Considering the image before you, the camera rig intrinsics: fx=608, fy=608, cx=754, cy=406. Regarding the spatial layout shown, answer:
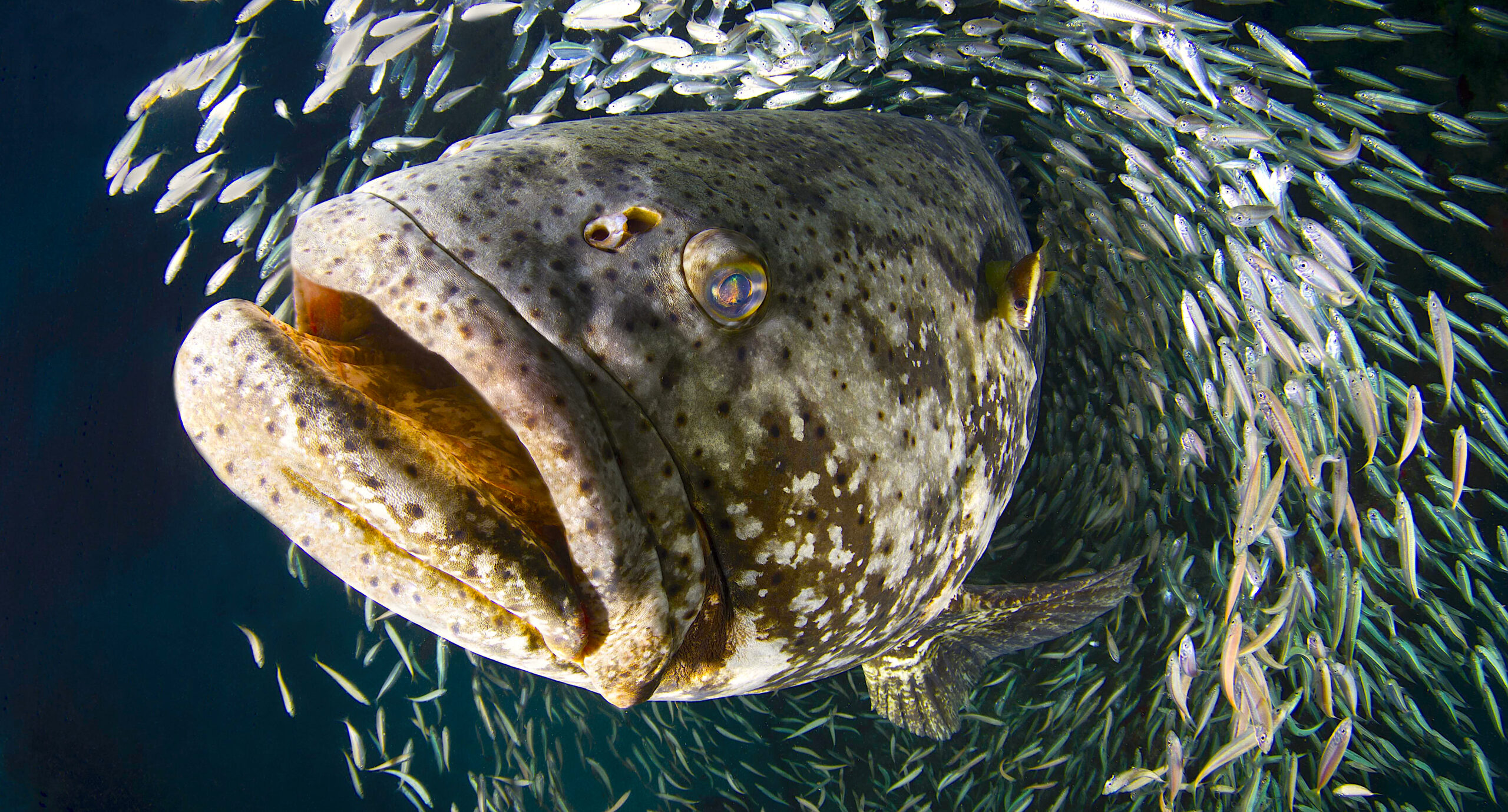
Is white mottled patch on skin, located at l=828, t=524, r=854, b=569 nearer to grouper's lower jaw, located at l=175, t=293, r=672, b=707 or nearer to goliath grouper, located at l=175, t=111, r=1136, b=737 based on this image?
goliath grouper, located at l=175, t=111, r=1136, b=737

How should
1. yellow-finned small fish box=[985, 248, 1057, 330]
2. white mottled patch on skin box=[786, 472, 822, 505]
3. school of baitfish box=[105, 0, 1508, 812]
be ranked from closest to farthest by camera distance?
1. white mottled patch on skin box=[786, 472, 822, 505]
2. yellow-finned small fish box=[985, 248, 1057, 330]
3. school of baitfish box=[105, 0, 1508, 812]

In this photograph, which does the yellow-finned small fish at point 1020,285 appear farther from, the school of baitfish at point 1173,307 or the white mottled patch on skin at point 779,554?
the white mottled patch on skin at point 779,554

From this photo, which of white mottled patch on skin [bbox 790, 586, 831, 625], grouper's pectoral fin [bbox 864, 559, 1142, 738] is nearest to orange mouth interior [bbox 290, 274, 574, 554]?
white mottled patch on skin [bbox 790, 586, 831, 625]

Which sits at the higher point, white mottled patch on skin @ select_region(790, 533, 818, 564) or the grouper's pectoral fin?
white mottled patch on skin @ select_region(790, 533, 818, 564)

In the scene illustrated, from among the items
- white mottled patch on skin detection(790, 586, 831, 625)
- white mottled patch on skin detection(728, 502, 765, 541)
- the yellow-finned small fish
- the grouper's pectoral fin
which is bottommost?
the grouper's pectoral fin

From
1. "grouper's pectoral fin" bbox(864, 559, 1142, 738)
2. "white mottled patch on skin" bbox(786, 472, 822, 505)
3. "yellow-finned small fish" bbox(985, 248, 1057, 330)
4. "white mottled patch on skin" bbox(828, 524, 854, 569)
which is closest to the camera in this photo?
"white mottled patch on skin" bbox(786, 472, 822, 505)

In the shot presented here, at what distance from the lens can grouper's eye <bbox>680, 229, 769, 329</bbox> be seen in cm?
142

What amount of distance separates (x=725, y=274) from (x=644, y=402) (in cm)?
36

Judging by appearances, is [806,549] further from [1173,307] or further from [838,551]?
[1173,307]

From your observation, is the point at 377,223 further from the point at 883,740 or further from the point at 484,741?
the point at 484,741

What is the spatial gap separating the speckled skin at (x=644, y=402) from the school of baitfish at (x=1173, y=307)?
5.42 ft

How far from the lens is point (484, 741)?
729 cm

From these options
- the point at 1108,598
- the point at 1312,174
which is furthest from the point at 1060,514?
the point at 1312,174

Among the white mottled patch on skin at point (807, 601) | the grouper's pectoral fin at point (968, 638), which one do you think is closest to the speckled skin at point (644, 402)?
the white mottled patch on skin at point (807, 601)
